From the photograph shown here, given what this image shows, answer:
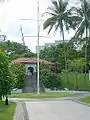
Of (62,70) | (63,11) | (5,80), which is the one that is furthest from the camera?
(62,70)

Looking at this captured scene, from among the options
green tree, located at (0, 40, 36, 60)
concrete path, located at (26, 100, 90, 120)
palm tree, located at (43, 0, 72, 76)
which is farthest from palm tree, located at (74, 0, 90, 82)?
concrete path, located at (26, 100, 90, 120)

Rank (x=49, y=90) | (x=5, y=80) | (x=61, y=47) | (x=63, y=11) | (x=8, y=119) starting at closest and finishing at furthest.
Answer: (x=8, y=119), (x=5, y=80), (x=49, y=90), (x=63, y=11), (x=61, y=47)

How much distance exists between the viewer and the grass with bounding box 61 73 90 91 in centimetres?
6050

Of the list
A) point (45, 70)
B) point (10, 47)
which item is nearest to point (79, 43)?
point (45, 70)

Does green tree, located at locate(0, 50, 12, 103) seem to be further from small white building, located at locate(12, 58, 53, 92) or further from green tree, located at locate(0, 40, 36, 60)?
green tree, located at locate(0, 40, 36, 60)

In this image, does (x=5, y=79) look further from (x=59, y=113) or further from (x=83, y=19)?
(x=83, y=19)

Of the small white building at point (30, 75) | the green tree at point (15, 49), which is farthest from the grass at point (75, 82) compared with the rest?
the green tree at point (15, 49)

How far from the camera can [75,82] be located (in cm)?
6291

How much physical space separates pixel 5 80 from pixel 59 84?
3230 cm

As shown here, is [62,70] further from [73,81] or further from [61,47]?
[61,47]

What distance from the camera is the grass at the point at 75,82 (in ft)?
199

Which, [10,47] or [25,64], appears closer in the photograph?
[25,64]

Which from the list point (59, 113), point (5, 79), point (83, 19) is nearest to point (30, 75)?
point (83, 19)

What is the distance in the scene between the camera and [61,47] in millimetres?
76688
